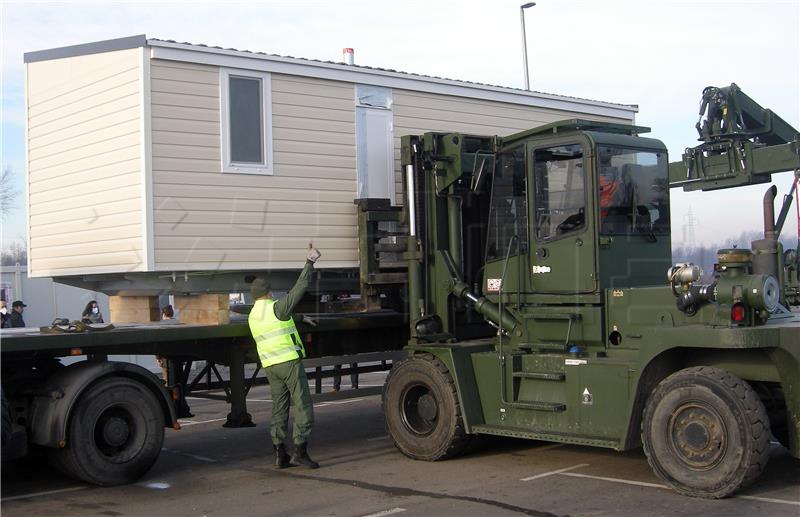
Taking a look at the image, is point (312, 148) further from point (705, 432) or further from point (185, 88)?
point (705, 432)

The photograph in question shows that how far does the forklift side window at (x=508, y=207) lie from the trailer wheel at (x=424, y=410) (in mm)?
1464

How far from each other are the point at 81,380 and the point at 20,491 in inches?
51.0

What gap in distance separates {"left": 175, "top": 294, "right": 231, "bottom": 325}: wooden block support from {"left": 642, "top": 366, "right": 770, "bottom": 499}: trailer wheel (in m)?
4.56

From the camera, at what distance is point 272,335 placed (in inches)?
380

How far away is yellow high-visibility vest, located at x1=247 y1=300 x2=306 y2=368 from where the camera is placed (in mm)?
9625

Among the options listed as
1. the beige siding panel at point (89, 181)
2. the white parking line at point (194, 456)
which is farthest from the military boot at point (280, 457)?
the beige siding panel at point (89, 181)

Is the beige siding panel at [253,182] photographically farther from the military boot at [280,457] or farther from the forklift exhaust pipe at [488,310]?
the military boot at [280,457]

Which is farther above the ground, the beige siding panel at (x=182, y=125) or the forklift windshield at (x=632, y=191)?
the beige siding panel at (x=182, y=125)

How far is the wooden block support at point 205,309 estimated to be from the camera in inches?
388

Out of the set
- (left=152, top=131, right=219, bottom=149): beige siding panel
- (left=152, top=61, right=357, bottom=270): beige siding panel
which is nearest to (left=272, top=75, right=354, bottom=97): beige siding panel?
(left=152, top=61, right=357, bottom=270): beige siding panel

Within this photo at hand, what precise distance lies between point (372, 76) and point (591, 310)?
403 centimetres

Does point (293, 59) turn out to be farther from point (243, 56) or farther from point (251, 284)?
point (251, 284)

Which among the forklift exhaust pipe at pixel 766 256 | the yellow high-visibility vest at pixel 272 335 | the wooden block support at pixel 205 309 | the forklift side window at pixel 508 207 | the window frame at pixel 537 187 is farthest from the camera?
the wooden block support at pixel 205 309

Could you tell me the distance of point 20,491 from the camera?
8906mm
